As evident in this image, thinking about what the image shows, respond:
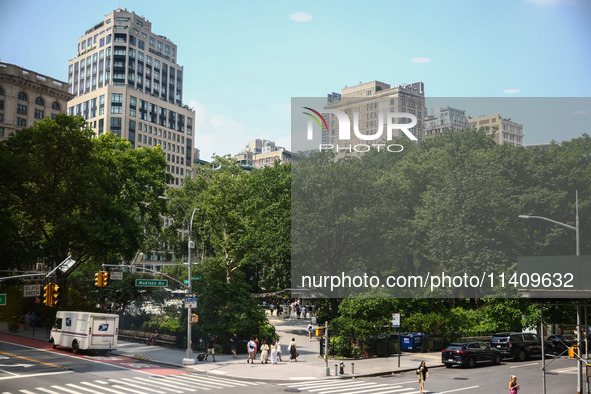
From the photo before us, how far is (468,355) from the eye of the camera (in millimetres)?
34469

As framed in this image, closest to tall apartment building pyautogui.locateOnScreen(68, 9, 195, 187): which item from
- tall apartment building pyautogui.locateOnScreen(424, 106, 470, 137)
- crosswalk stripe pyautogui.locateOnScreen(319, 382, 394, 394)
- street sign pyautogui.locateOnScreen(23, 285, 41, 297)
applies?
tall apartment building pyautogui.locateOnScreen(424, 106, 470, 137)

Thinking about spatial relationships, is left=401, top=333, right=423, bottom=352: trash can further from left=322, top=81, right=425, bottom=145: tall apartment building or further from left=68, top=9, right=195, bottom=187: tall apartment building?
left=68, top=9, right=195, bottom=187: tall apartment building

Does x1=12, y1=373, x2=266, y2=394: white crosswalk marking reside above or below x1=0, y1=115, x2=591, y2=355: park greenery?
below

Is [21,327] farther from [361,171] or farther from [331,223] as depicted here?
[361,171]

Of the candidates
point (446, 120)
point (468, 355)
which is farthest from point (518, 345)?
point (446, 120)

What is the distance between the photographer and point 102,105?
456ft

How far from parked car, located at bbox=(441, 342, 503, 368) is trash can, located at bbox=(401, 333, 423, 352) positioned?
5643mm

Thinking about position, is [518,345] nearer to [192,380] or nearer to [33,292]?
[192,380]

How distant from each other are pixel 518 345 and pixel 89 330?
29.0m

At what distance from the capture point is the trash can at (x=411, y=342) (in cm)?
4112

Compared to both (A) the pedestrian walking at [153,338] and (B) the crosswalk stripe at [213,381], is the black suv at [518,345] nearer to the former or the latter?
(B) the crosswalk stripe at [213,381]

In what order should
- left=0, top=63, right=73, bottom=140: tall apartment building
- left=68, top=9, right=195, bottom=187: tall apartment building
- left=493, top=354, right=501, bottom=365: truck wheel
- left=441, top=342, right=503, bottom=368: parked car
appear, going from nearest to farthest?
left=441, top=342, right=503, bottom=368: parked car, left=493, top=354, right=501, bottom=365: truck wheel, left=0, top=63, right=73, bottom=140: tall apartment building, left=68, top=9, right=195, bottom=187: tall apartment building

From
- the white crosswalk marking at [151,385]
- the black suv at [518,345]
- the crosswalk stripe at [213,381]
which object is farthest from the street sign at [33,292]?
the black suv at [518,345]

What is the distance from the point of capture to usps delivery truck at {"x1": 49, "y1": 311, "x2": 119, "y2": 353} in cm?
3591
